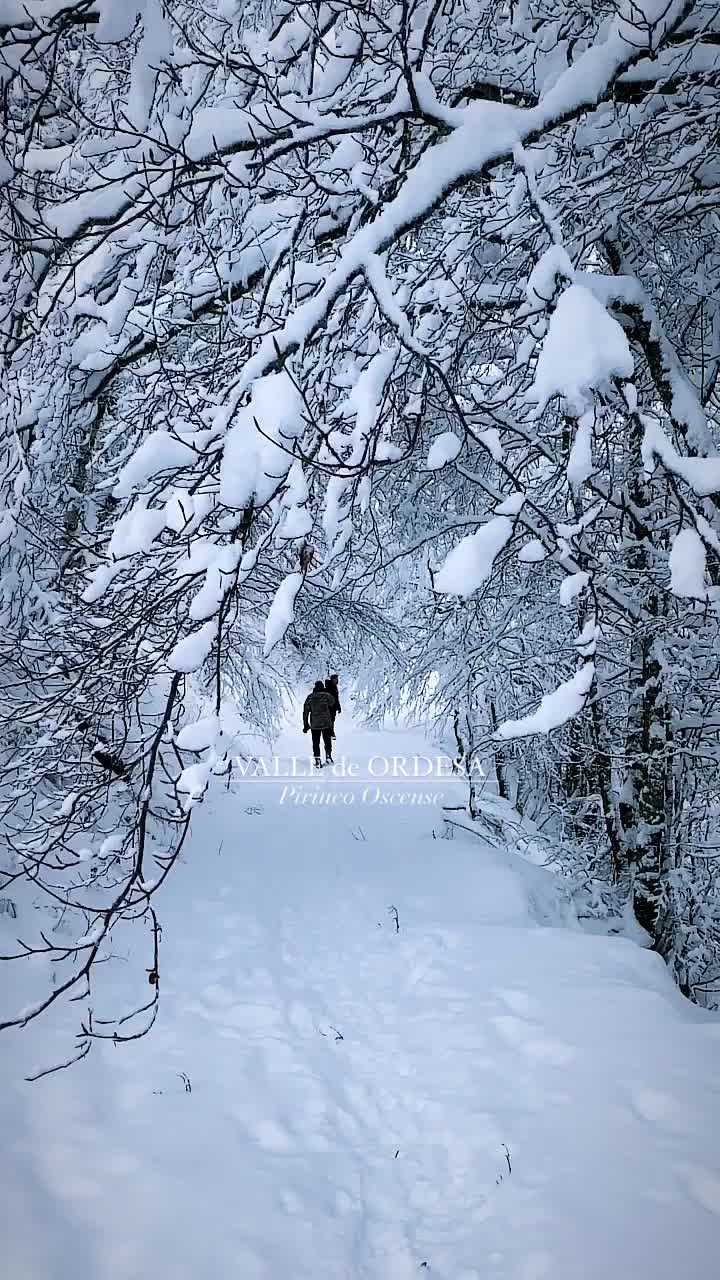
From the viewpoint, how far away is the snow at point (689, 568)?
155 centimetres

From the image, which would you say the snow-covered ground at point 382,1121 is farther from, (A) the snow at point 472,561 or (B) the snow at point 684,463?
(B) the snow at point 684,463

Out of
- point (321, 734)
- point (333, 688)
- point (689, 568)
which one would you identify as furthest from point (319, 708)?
point (689, 568)

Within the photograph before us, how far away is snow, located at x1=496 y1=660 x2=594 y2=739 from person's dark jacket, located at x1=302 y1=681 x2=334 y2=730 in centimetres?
993

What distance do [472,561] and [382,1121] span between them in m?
2.75

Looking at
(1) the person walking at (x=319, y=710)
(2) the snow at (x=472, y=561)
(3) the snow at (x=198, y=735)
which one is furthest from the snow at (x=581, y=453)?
(1) the person walking at (x=319, y=710)

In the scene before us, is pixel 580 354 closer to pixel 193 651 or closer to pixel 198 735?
pixel 193 651

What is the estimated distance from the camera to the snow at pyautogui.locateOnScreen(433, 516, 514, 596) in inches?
67.1

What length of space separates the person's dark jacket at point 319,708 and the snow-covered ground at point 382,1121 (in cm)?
673

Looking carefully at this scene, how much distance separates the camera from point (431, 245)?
3383 millimetres

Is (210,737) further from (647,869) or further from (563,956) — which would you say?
(647,869)

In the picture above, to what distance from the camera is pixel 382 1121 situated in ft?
9.89

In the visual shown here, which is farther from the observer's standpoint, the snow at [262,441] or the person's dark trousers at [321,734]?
the person's dark trousers at [321,734]

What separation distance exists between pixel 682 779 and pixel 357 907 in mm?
2878

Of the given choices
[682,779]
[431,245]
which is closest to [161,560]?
[431,245]
